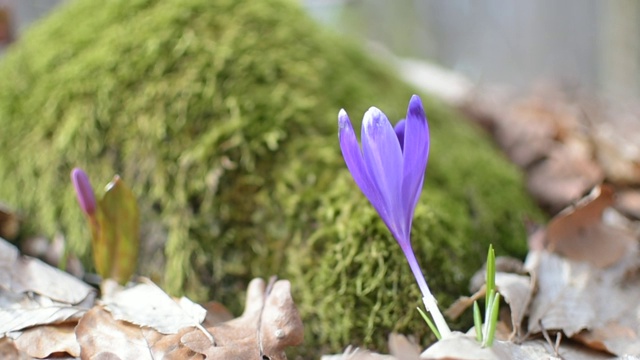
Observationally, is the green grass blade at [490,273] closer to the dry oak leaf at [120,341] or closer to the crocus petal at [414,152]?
the crocus petal at [414,152]

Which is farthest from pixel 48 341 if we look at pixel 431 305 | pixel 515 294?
pixel 515 294

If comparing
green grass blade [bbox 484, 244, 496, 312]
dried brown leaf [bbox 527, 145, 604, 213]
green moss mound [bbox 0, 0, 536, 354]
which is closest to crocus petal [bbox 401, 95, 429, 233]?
green grass blade [bbox 484, 244, 496, 312]

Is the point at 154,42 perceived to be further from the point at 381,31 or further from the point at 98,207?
the point at 381,31

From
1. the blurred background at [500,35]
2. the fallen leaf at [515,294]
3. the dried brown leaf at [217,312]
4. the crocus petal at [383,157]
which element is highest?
the crocus petal at [383,157]

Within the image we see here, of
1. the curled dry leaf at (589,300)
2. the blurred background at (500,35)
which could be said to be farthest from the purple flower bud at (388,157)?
the blurred background at (500,35)

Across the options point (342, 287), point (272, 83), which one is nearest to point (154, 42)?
point (272, 83)
